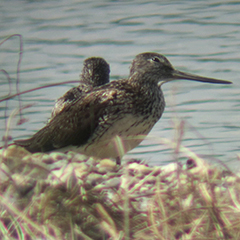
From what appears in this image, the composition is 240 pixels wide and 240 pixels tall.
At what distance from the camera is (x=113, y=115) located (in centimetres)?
547

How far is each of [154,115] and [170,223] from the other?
2809 mm

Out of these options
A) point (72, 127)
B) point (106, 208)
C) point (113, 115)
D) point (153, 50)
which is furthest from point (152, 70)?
point (153, 50)

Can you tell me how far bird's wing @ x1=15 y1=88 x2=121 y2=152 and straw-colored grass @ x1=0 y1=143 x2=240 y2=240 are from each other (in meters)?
2.52

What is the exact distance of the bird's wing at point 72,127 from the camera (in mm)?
5629

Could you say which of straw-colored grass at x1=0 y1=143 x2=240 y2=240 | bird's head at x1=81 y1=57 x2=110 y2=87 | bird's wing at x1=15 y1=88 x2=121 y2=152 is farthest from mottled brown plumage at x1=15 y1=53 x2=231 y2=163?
straw-colored grass at x1=0 y1=143 x2=240 y2=240

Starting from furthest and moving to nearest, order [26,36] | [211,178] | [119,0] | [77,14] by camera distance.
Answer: [119,0]
[77,14]
[26,36]
[211,178]

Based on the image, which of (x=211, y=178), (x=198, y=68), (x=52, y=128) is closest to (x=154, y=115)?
(x=52, y=128)

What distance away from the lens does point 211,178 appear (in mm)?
3121

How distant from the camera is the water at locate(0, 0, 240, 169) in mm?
8414

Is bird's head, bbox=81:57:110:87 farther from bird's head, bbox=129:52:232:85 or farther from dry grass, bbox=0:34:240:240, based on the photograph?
dry grass, bbox=0:34:240:240

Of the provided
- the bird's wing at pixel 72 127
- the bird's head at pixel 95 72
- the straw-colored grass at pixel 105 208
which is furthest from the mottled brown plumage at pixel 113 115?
the straw-colored grass at pixel 105 208

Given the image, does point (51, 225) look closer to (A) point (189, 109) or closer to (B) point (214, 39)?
(A) point (189, 109)

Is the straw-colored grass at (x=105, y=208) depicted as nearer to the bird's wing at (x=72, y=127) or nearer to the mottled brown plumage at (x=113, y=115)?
the mottled brown plumage at (x=113, y=115)

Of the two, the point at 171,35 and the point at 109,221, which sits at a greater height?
the point at 109,221
